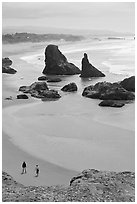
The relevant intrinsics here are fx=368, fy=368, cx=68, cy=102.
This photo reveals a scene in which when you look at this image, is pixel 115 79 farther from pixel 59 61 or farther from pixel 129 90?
pixel 59 61

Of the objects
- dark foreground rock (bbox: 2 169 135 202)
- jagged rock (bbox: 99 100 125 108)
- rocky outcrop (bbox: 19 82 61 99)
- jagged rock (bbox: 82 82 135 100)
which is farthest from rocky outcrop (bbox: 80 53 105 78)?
dark foreground rock (bbox: 2 169 135 202)

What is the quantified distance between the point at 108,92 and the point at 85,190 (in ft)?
78.8

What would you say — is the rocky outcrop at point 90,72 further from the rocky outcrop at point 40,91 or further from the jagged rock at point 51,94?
→ the jagged rock at point 51,94

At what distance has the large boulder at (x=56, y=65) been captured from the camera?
60.0m

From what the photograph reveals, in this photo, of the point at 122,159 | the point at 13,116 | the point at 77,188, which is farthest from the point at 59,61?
the point at 77,188

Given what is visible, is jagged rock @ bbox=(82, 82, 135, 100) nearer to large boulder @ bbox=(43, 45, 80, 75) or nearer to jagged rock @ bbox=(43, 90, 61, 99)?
jagged rock @ bbox=(43, 90, 61, 99)

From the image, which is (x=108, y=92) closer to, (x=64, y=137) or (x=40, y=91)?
(x=40, y=91)

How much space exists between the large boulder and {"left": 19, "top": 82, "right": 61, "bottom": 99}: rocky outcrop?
15566mm

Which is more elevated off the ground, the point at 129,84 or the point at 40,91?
the point at 129,84

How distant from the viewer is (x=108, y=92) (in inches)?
1591

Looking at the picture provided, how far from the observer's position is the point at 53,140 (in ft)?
87.3

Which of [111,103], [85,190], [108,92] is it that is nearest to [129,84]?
[108,92]

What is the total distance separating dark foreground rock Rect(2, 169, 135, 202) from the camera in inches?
648

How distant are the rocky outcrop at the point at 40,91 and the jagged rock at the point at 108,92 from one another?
355 centimetres
